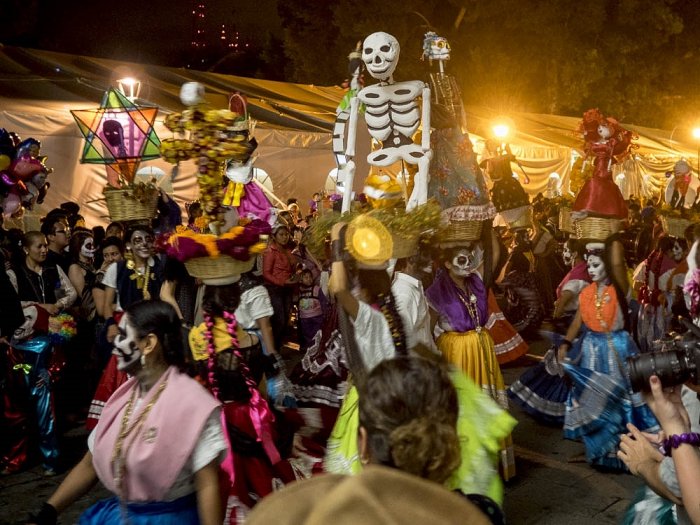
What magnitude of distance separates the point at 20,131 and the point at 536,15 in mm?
19695

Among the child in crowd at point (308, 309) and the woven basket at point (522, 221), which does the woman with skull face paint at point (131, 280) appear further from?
the woven basket at point (522, 221)

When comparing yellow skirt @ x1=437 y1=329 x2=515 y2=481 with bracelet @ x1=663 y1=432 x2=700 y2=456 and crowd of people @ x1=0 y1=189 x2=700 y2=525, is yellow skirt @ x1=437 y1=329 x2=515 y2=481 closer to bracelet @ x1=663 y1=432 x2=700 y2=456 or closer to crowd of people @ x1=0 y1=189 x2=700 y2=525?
crowd of people @ x1=0 y1=189 x2=700 y2=525

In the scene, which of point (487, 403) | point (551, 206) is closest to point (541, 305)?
point (551, 206)

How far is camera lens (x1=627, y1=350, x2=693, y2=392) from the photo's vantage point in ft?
8.98

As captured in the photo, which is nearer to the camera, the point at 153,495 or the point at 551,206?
the point at 153,495

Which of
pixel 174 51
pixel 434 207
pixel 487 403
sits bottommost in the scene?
pixel 487 403

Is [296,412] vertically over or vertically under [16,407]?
over

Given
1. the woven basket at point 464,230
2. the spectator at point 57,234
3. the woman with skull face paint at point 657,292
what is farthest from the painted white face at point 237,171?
the woman with skull face paint at point 657,292

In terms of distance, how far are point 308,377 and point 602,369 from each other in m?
2.71

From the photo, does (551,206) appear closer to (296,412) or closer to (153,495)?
(296,412)

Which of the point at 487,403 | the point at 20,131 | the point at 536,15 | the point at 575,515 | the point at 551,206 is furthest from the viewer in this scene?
the point at 536,15

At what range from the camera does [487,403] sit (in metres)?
3.40

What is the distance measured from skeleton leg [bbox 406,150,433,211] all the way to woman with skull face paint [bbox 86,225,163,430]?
88.8 inches

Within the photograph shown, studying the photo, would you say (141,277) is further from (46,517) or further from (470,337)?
(46,517)
